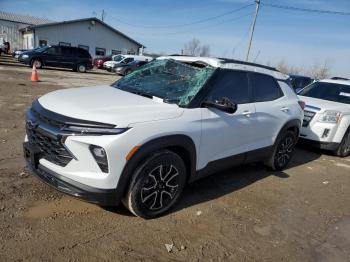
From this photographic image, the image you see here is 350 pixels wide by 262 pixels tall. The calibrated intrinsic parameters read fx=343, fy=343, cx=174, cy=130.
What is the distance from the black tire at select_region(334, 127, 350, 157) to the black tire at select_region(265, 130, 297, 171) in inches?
79.1

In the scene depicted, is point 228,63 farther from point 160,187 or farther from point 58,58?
point 58,58

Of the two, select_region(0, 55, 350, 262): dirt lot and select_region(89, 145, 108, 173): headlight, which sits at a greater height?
select_region(89, 145, 108, 173): headlight

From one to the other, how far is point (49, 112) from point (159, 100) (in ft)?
4.03

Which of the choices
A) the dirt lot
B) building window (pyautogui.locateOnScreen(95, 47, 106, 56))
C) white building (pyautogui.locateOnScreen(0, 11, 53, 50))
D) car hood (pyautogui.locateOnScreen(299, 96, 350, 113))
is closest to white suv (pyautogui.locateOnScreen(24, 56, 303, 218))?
the dirt lot

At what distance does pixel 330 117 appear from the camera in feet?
24.1

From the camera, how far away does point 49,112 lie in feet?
11.7

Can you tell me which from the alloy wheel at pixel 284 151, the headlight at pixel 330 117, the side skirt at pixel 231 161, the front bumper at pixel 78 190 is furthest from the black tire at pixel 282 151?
the front bumper at pixel 78 190

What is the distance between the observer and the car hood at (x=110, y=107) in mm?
3361

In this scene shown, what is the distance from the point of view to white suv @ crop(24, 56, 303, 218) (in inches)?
130

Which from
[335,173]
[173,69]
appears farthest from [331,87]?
[173,69]

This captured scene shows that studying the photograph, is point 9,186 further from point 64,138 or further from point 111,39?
point 111,39

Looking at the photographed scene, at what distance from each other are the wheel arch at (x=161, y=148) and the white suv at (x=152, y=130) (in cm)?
1

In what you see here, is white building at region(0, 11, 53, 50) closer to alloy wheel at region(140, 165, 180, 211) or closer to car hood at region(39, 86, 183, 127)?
car hood at region(39, 86, 183, 127)

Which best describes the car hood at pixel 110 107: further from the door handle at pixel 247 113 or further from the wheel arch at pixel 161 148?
the door handle at pixel 247 113
